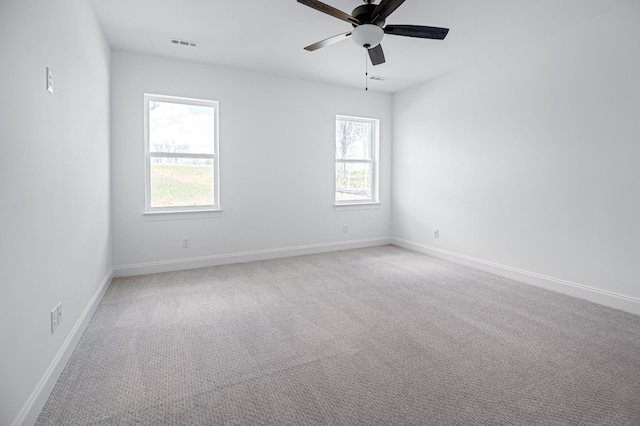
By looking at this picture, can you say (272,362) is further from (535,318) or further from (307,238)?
(307,238)

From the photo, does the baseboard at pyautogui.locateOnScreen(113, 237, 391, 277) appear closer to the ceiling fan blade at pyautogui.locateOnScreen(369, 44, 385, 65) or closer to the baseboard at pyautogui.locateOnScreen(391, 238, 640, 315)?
the baseboard at pyautogui.locateOnScreen(391, 238, 640, 315)

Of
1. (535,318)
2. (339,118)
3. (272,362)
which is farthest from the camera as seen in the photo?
(339,118)

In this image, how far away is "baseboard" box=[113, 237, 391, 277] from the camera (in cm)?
402

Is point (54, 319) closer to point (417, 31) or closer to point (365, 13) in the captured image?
point (365, 13)

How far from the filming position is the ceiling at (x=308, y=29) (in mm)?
2854

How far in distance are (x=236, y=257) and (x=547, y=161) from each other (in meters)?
4.00

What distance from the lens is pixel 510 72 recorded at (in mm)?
3865

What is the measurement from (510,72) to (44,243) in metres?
4.69

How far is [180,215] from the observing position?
4.23 metres

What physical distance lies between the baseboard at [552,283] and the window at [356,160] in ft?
4.99

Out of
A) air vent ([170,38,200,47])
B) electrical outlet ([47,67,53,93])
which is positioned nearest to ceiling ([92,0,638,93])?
air vent ([170,38,200,47])

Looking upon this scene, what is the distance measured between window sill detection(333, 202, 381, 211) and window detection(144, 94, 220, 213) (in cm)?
196

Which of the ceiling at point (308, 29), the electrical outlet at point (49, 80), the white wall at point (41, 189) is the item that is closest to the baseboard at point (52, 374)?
the white wall at point (41, 189)

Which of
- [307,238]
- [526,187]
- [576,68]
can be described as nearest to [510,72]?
[576,68]
